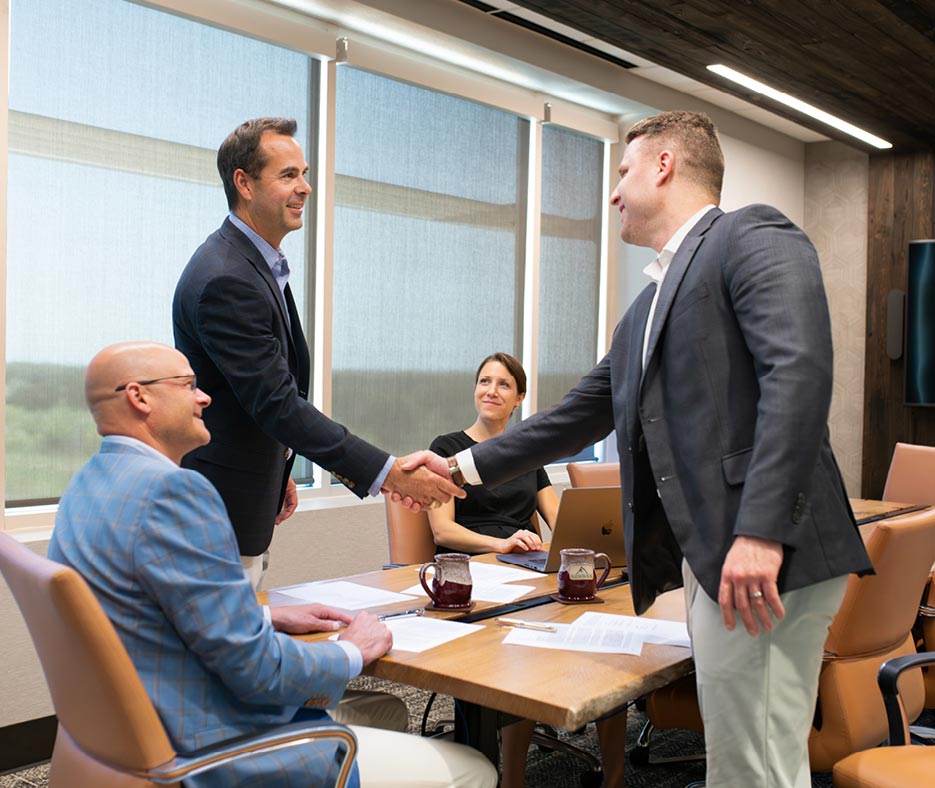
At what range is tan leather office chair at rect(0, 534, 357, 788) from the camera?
1410 mm

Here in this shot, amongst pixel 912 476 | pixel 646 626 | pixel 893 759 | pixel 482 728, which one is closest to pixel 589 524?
pixel 646 626

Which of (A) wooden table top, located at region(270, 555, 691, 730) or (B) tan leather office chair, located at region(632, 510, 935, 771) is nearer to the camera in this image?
(A) wooden table top, located at region(270, 555, 691, 730)

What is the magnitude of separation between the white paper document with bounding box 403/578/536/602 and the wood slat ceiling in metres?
2.80

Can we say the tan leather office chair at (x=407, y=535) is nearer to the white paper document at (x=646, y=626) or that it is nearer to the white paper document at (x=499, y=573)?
the white paper document at (x=499, y=573)

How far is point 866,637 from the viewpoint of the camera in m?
2.41

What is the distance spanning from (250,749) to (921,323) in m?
6.72

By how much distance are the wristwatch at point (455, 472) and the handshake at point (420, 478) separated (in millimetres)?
16

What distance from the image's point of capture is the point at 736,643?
172cm

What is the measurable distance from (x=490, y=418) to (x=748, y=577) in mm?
2138

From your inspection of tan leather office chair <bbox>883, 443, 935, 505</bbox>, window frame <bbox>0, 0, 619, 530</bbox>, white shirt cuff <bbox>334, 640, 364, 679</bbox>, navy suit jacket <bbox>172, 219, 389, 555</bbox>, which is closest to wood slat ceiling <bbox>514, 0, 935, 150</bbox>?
window frame <bbox>0, 0, 619, 530</bbox>

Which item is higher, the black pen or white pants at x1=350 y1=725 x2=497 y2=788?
the black pen

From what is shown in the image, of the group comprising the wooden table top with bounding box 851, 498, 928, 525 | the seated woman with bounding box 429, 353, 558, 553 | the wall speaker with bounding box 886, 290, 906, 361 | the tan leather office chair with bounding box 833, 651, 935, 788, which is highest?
the wall speaker with bounding box 886, 290, 906, 361

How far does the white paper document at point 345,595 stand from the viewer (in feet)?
7.78

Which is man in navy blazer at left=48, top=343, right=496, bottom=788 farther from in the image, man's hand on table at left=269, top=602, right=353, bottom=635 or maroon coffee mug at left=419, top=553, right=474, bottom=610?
maroon coffee mug at left=419, top=553, right=474, bottom=610
